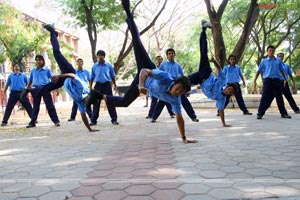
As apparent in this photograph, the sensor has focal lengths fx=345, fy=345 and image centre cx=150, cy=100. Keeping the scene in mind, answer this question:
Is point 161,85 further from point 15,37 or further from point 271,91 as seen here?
point 15,37

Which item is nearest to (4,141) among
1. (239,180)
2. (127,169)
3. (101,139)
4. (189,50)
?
(101,139)

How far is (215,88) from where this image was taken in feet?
21.0

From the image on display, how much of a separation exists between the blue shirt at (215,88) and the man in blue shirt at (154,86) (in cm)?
130

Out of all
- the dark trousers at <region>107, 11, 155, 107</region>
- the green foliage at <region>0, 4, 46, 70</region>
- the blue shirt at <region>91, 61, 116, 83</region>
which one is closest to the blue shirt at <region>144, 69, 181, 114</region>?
the dark trousers at <region>107, 11, 155, 107</region>

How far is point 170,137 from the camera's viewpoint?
233 inches

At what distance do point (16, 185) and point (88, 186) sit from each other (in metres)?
0.74

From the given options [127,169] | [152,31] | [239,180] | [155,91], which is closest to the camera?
[239,180]

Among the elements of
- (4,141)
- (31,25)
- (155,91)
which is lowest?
(4,141)

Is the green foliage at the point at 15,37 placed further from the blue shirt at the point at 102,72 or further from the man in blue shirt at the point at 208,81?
the man in blue shirt at the point at 208,81

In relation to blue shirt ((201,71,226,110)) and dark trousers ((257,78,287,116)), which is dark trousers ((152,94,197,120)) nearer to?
blue shirt ((201,71,226,110))

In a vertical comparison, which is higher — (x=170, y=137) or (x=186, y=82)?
(x=186, y=82)

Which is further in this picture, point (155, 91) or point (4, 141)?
point (4, 141)

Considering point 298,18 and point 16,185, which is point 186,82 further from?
point 298,18

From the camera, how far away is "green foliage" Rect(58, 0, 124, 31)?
1283 cm
